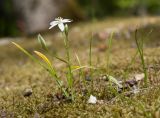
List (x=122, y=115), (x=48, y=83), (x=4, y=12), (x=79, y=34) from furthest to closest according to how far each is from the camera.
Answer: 1. (x=4, y=12)
2. (x=79, y=34)
3. (x=48, y=83)
4. (x=122, y=115)

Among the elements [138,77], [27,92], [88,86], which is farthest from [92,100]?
[27,92]

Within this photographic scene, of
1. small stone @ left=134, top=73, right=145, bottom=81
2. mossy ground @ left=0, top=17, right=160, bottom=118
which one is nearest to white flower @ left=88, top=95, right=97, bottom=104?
mossy ground @ left=0, top=17, right=160, bottom=118

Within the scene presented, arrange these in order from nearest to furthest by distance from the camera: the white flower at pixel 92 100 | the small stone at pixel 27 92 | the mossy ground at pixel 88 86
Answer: the mossy ground at pixel 88 86 → the white flower at pixel 92 100 → the small stone at pixel 27 92

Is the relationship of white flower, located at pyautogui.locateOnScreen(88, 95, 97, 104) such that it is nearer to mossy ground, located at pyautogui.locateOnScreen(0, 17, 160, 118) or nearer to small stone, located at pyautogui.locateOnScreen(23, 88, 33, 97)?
mossy ground, located at pyautogui.locateOnScreen(0, 17, 160, 118)

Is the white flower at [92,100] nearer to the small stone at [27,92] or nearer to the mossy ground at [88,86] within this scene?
the mossy ground at [88,86]

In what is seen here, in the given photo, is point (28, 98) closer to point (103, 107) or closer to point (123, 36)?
point (103, 107)

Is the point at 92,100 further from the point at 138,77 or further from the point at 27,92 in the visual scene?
the point at 27,92

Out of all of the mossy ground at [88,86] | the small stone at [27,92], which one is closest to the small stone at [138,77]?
the mossy ground at [88,86]

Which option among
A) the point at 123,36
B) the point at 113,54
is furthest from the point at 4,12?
the point at 113,54
